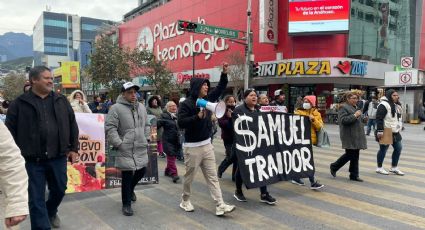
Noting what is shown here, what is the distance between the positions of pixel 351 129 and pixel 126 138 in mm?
4251

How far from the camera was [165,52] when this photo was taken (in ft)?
→ 161

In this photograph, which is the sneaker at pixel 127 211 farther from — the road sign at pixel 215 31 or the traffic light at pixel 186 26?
the road sign at pixel 215 31

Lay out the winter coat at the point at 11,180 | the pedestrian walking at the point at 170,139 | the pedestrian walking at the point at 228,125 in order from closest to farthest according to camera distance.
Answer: the winter coat at the point at 11,180
the pedestrian walking at the point at 228,125
the pedestrian walking at the point at 170,139

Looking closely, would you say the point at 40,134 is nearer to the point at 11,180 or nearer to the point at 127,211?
the point at 11,180

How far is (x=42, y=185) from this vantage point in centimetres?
387

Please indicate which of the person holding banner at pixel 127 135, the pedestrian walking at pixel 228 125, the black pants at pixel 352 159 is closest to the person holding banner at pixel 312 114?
the black pants at pixel 352 159

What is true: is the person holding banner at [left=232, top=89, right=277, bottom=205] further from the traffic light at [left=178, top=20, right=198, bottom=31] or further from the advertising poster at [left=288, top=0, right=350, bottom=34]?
the advertising poster at [left=288, top=0, right=350, bottom=34]

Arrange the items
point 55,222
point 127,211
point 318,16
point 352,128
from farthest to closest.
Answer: point 318,16, point 352,128, point 127,211, point 55,222

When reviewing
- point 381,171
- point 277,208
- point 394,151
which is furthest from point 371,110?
point 277,208

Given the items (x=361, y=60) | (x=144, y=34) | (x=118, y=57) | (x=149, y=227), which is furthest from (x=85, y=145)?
(x=144, y=34)

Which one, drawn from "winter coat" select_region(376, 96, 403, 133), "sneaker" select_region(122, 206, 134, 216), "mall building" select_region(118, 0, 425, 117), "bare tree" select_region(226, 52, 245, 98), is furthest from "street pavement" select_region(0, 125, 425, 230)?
"bare tree" select_region(226, 52, 245, 98)

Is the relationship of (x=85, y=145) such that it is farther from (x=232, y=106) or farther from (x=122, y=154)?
(x=232, y=106)

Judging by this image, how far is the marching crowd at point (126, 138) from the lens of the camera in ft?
12.1

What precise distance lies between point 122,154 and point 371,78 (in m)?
29.8
